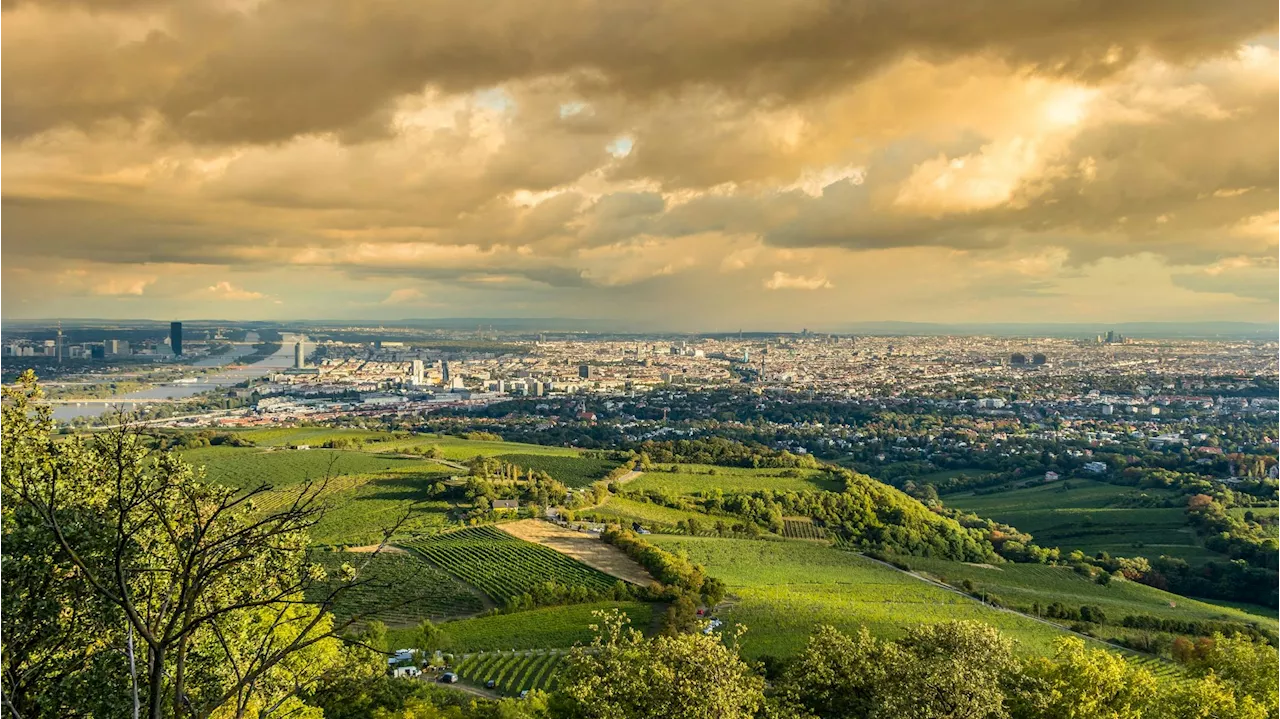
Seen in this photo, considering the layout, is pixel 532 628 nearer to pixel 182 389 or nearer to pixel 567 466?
pixel 567 466

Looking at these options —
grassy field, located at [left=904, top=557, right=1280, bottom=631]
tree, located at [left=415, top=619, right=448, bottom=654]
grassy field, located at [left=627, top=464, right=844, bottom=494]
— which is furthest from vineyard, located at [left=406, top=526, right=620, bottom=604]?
grassy field, located at [left=904, top=557, right=1280, bottom=631]

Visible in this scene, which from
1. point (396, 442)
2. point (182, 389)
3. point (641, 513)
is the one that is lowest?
point (641, 513)

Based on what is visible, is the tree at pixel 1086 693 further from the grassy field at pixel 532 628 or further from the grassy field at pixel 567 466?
the grassy field at pixel 567 466

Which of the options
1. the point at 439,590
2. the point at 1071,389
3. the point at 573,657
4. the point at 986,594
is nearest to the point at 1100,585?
the point at 986,594

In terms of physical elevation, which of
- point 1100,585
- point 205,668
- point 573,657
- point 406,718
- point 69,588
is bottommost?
point 1100,585

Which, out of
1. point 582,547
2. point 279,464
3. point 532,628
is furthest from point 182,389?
point 532,628

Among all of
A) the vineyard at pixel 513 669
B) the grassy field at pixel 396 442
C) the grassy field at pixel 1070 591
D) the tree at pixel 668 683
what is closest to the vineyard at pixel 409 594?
the vineyard at pixel 513 669

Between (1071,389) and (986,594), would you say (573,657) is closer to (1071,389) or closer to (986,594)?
(986,594)
